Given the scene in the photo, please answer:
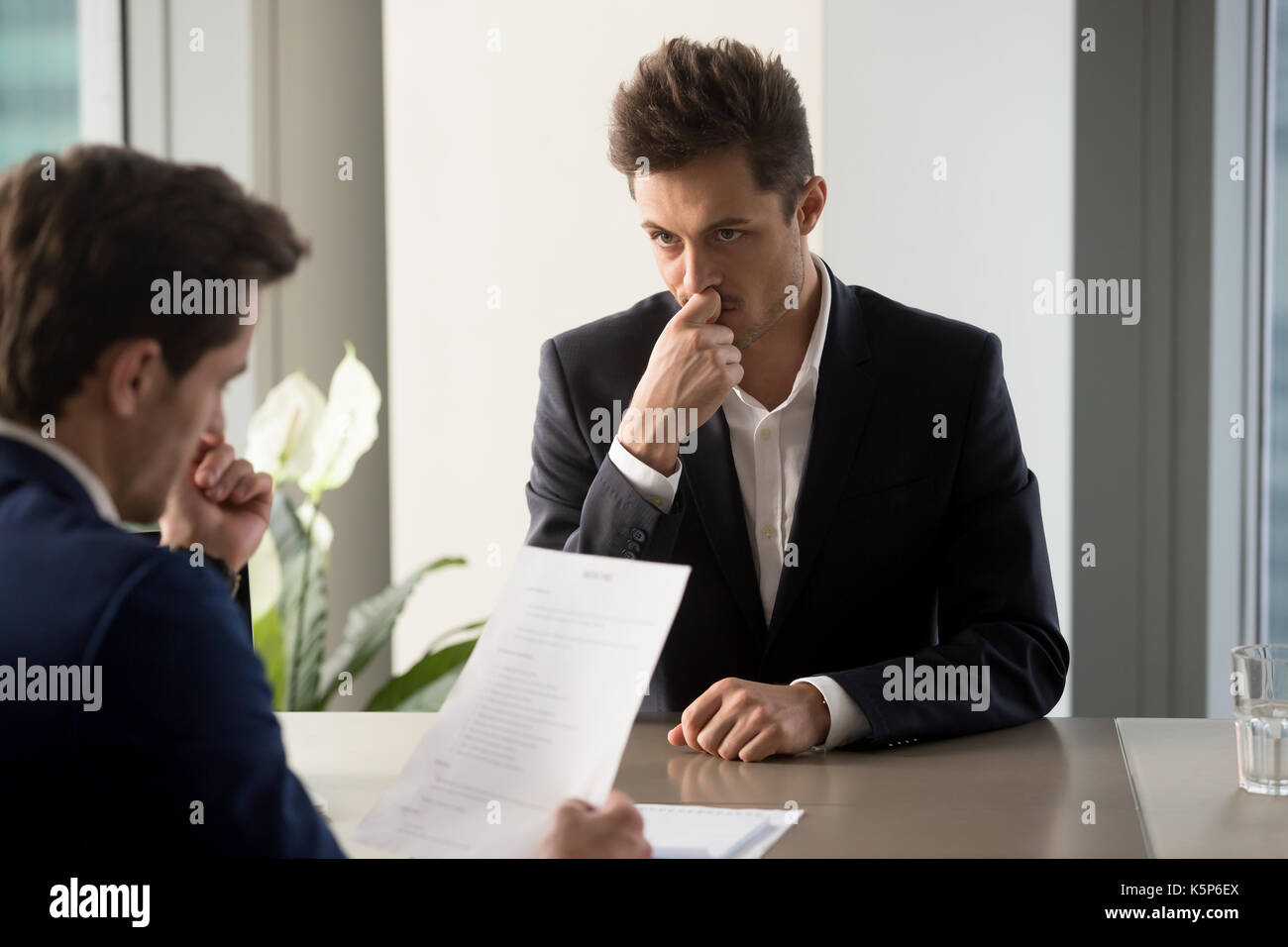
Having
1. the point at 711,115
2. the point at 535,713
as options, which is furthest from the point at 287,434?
the point at 535,713

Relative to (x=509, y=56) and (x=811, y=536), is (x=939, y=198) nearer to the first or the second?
(x=509, y=56)

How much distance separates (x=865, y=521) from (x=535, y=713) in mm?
810

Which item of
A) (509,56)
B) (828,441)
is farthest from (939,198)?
(828,441)

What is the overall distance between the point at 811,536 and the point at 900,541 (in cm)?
13

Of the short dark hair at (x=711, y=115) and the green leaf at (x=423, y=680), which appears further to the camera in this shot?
the green leaf at (x=423, y=680)

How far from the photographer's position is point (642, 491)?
5.26 feet

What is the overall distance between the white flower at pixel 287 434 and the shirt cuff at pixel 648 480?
2.79 feet

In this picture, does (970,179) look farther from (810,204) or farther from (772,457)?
(772,457)

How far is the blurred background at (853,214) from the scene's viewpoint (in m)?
2.73

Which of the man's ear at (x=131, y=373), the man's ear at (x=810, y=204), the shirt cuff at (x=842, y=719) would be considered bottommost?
the shirt cuff at (x=842, y=719)

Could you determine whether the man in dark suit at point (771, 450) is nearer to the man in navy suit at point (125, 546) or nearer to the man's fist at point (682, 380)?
the man's fist at point (682, 380)

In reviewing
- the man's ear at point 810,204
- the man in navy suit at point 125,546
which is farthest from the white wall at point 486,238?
the man in navy suit at point 125,546

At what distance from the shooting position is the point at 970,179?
281cm

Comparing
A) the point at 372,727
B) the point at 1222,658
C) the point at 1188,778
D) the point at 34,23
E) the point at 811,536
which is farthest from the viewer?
the point at 34,23
